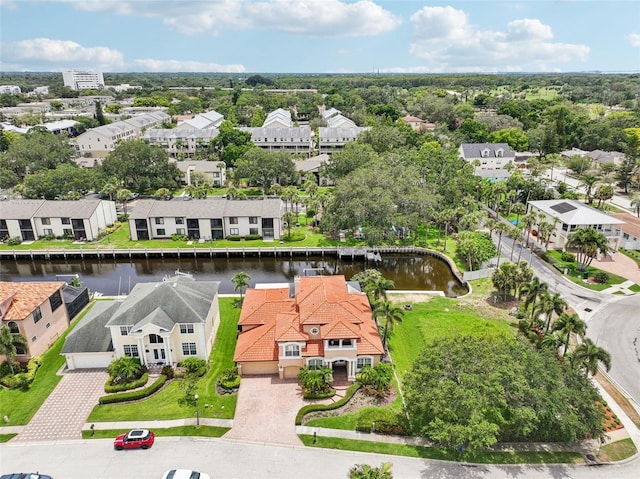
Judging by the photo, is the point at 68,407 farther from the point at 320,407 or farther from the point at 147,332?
the point at 320,407

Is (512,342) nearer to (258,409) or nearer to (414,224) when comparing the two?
(258,409)

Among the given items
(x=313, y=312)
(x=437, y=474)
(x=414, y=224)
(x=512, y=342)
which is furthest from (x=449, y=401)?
(x=414, y=224)

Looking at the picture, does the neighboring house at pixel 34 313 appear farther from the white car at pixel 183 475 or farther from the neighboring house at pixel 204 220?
the neighboring house at pixel 204 220

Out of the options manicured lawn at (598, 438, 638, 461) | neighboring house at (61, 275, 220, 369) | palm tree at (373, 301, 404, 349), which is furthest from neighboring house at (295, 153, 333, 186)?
manicured lawn at (598, 438, 638, 461)

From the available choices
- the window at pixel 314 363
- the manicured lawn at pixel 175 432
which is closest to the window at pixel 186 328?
the manicured lawn at pixel 175 432

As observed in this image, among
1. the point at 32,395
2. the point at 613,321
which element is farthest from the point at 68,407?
the point at 613,321
